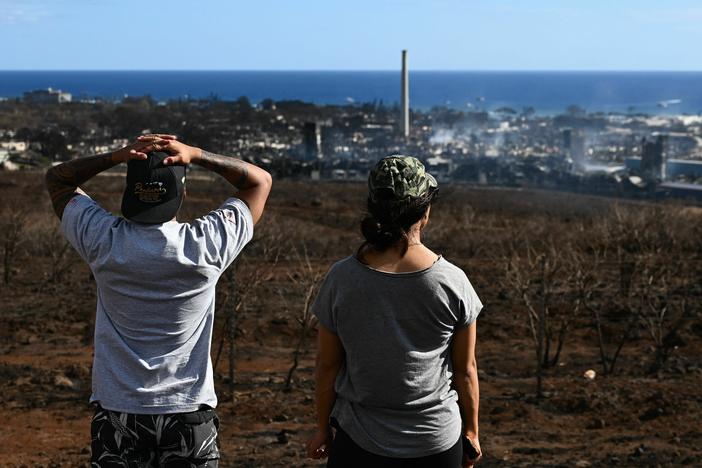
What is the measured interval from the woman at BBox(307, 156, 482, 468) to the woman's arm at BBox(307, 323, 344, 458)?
32 millimetres

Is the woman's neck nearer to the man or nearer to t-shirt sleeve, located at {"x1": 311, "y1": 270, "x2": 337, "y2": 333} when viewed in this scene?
t-shirt sleeve, located at {"x1": 311, "y1": 270, "x2": 337, "y2": 333}

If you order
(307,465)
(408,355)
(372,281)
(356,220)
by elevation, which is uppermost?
(372,281)

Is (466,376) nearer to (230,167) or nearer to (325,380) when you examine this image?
(325,380)

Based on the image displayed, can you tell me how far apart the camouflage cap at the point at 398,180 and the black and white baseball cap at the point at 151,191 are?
1.83ft

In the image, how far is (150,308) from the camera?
264 centimetres

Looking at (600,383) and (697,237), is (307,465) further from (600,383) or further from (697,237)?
(697,237)

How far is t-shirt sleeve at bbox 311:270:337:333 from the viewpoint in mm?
2629

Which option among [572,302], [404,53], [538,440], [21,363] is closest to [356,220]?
[572,302]

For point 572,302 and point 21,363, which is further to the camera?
point 572,302

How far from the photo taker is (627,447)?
6410 millimetres

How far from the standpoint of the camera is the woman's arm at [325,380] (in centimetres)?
268

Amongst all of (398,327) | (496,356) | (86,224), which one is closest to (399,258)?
(398,327)

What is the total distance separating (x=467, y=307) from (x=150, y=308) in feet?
2.87

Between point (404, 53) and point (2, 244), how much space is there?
228 feet
